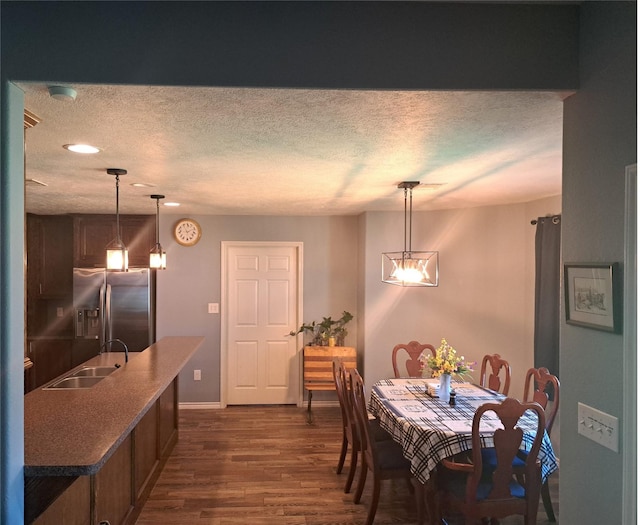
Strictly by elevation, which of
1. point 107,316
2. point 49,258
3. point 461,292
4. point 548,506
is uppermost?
point 49,258

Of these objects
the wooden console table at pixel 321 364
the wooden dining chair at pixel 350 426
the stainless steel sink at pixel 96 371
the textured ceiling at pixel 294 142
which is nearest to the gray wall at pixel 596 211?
Answer: the textured ceiling at pixel 294 142

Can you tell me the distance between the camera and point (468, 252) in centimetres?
510

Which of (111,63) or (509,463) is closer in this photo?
(111,63)

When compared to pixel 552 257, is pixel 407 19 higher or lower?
higher

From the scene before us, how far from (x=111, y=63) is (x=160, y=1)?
262mm

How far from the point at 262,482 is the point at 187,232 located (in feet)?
10.3

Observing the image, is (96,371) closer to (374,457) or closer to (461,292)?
(374,457)

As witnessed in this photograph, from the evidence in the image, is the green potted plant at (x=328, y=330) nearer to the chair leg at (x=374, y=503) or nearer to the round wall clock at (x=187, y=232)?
the round wall clock at (x=187, y=232)

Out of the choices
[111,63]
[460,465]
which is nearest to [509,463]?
[460,465]

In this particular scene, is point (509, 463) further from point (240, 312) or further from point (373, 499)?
point (240, 312)

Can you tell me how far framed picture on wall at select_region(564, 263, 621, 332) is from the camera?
147cm

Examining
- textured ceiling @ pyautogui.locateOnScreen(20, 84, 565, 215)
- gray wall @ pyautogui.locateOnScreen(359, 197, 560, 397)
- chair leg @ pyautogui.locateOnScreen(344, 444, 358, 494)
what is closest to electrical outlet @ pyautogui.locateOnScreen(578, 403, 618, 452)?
textured ceiling @ pyautogui.locateOnScreen(20, 84, 565, 215)

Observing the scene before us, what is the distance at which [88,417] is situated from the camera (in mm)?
2396

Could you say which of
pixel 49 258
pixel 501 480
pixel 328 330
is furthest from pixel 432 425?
pixel 49 258
